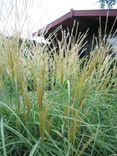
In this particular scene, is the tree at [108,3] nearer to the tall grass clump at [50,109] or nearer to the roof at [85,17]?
the roof at [85,17]

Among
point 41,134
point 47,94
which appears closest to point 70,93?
point 47,94

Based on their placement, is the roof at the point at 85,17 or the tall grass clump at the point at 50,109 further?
the roof at the point at 85,17

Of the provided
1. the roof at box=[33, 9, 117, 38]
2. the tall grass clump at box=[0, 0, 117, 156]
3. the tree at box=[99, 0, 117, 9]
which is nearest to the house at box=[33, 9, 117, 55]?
the roof at box=[33, 9, 117, 38]

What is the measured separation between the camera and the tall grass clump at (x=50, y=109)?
177 cm

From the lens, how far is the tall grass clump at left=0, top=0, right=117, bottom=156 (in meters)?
1.77

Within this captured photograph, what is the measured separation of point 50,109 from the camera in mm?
2002

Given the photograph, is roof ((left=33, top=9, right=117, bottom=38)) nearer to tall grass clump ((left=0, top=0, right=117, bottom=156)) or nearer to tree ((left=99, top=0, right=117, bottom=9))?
tree ((left=99, top=0, right=117, bottom=9))

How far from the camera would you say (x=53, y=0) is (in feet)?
10.4

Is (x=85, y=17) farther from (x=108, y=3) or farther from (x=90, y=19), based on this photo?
(x=108, y=3)

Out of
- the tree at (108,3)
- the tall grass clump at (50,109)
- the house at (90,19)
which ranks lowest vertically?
the tall grass clump at (50,109)

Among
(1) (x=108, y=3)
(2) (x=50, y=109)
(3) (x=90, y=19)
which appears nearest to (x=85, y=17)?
(3) (x=90, y=19)

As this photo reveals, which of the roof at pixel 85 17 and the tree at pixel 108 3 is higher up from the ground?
the tree at pixel 108 3

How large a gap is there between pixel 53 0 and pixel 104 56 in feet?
2.77

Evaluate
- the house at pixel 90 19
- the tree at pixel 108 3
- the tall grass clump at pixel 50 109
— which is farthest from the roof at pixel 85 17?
the tall grass clump at pixel 50 109
